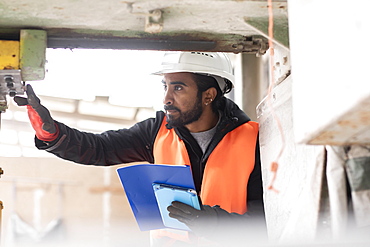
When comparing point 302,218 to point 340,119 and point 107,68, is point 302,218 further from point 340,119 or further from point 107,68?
point 107,68

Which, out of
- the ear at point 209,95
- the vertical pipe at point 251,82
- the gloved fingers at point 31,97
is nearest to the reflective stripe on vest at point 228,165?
the ear at point 209,95

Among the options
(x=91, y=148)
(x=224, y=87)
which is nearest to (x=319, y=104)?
(x=91, y=148)

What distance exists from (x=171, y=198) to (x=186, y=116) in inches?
34.9

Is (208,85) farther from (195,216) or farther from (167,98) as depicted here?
(195,216)

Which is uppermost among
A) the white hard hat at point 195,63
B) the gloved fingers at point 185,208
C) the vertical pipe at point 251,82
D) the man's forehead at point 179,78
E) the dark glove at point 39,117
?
the vertical pipe at point 251,82

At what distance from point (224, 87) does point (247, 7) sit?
6.41 ft

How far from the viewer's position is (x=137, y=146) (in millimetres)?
3789

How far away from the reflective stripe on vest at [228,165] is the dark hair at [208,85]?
47 centimetres

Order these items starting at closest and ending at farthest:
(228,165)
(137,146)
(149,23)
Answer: (149,23) < (228,165) < (137,146)

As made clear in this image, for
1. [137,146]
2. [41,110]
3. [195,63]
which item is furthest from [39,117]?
[195,63]

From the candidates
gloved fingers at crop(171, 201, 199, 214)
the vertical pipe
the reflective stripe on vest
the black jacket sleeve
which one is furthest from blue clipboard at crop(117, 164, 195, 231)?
the vertical pipe

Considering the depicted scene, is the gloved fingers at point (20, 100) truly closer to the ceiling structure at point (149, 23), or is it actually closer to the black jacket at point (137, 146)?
the black jacket at point (137, 146)

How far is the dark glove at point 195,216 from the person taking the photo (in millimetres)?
2961

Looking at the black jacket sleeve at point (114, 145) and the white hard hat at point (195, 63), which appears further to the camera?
the white hard hat at point (195, 63)
